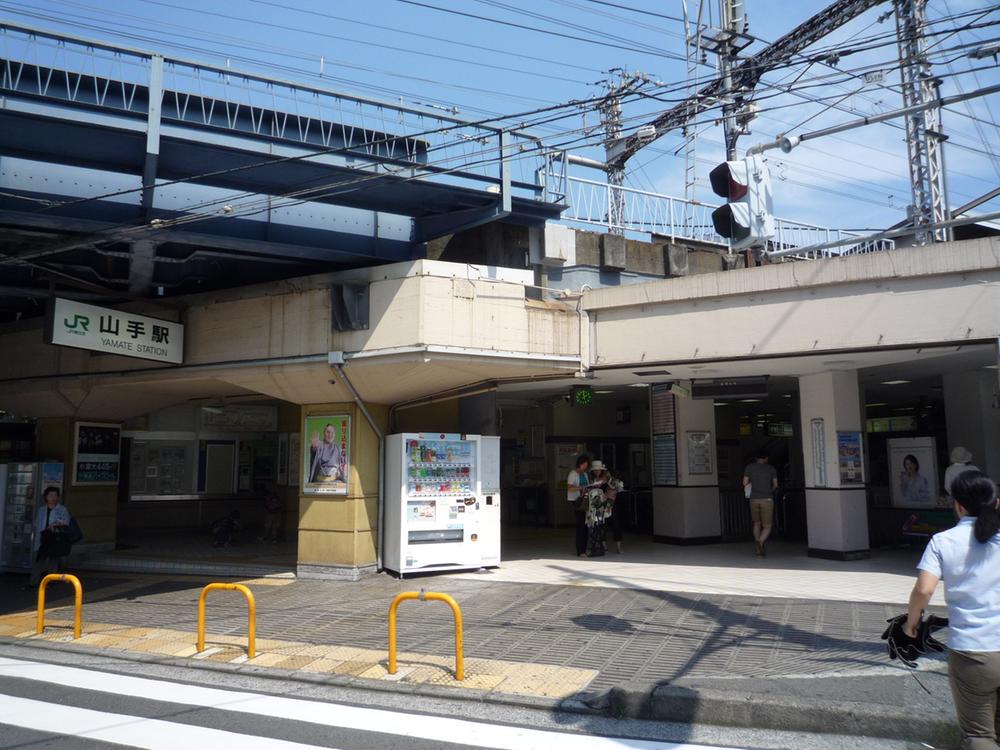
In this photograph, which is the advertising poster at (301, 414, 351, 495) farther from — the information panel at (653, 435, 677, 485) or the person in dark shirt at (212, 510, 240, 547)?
the information panel at (653, 435, 677, 485)

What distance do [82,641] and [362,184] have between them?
7.00 meters

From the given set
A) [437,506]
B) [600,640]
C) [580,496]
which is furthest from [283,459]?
[600,640]

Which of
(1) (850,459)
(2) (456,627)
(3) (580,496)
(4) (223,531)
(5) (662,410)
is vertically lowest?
(2) (456,627)

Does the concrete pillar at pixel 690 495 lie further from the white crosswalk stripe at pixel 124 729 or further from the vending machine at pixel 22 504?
the vending machine at pixel 22 504

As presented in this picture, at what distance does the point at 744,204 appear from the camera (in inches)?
359

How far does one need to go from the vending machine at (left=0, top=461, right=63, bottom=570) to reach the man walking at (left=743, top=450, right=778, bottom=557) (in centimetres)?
1344

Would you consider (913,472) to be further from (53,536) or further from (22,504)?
(22,504)

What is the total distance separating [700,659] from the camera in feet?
24.6

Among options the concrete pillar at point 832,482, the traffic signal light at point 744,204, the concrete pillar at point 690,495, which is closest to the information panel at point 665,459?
the concrete pillar at point 690,495

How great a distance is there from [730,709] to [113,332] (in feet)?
35.3

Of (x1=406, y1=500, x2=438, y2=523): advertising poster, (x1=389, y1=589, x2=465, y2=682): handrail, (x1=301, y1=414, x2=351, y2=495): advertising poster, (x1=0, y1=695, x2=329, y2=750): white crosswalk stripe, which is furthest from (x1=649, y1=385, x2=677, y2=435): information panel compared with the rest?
(x1=0, y1=695, x2=329, y2=750): white crosswalk stripe

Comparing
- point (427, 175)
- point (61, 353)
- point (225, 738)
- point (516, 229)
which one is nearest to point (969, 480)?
point (225, 738)

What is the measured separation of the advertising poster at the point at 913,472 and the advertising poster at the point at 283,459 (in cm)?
1335

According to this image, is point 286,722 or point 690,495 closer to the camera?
point 286,722
